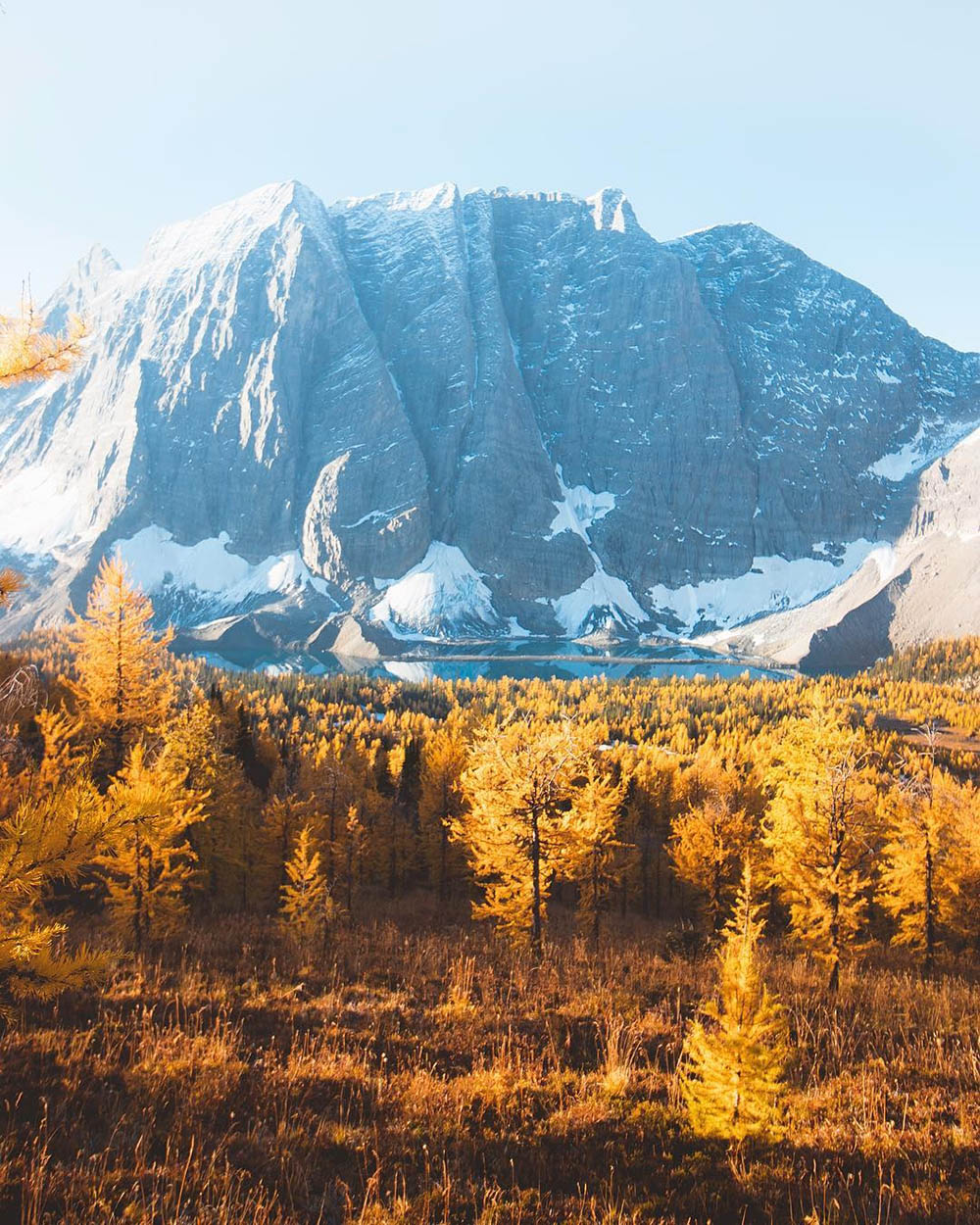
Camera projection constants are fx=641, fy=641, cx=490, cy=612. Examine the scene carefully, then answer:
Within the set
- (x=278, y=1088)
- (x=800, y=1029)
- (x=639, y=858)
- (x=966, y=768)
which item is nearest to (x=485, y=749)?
(x=800, y=1029)

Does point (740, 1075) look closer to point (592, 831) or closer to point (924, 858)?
point (592, 831)

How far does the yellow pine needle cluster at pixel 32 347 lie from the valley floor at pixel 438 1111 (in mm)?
6342

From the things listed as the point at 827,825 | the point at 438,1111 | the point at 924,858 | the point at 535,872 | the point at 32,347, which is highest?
the point at 32,347

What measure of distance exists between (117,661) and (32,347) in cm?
1837

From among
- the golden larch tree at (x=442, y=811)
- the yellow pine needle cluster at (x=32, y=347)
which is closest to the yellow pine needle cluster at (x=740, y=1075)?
the yellow pine needle cluster at (x=32, y=347)

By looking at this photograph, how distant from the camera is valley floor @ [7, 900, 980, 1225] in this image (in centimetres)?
453

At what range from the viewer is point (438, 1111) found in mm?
5875

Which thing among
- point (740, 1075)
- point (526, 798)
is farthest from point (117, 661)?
point (740, 1075)

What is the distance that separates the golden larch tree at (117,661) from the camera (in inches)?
845

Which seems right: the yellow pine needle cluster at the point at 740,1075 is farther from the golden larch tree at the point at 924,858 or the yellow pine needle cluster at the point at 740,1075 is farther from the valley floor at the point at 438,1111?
the golden larch tree at the point at 924,858

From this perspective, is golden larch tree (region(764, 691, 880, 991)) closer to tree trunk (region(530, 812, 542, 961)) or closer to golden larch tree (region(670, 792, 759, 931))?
tree trunk (region(530, 812, 542, 961))

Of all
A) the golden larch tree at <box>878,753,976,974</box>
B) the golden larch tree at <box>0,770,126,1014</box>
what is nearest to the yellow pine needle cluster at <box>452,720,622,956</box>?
the golden larch tree at <box>0,770,126,1014</box>

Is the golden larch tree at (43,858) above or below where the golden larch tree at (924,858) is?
above

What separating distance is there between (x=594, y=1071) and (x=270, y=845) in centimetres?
3162
